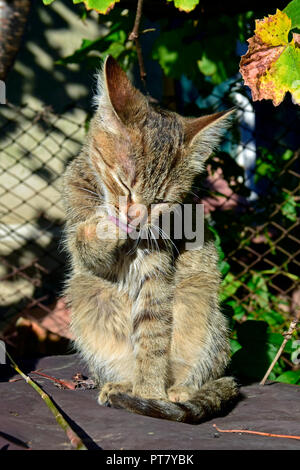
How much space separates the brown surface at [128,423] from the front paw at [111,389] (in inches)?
1.9

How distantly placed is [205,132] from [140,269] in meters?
0.73

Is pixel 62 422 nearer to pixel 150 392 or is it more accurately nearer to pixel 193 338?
pixel 150 392

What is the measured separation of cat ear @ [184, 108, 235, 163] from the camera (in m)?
2.73

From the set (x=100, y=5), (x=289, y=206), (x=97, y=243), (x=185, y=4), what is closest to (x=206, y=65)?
(x=185, y=4)

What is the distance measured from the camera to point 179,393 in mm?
2697

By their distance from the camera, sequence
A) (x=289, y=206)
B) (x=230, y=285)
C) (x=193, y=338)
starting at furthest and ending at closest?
1. (x=289, y=206)
2. (x=230, y=285)
3. (x=193, y=338)

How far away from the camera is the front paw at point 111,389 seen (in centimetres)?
255

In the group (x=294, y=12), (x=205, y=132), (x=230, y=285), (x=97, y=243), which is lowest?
(x=230, y=285)

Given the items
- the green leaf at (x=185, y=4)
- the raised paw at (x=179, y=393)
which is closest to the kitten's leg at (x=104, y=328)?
the raised paw at (x=179, y=393)

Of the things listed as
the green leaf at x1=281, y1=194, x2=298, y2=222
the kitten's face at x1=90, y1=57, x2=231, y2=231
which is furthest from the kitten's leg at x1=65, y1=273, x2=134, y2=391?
the green leaf at x1=281, y1=194, x2=298, y2=222

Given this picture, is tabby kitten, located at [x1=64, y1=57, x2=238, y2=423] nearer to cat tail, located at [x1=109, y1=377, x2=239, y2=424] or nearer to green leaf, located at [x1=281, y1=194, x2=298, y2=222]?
cat tail, located at [x1=109, y1=377, x2=239, y2=424]

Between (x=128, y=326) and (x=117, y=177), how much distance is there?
75cm

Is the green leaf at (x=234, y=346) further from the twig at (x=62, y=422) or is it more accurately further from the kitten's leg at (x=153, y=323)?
the twig at (x=62, y=422)

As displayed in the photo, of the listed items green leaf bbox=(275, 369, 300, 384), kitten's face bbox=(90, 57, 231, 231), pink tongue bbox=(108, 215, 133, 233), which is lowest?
green leaf bbox=(275, 369, 300, 384)
